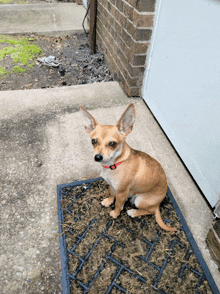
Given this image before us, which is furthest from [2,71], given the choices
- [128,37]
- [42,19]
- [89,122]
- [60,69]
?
[89,122]

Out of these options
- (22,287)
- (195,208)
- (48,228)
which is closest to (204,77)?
(195,208)

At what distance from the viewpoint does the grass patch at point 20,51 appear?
617 centimetres

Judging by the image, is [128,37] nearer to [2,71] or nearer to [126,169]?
[126,169]

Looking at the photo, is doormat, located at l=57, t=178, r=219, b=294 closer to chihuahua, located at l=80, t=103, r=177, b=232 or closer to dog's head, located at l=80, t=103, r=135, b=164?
chihuahua, located at l=80, t=103, r=177, b=232

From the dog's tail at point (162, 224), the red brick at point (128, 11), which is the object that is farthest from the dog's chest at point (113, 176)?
the red brick at point (128, 11)

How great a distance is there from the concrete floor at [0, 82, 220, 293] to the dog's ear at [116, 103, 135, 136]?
43.2 inches

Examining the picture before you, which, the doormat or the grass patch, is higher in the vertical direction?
the grass patch

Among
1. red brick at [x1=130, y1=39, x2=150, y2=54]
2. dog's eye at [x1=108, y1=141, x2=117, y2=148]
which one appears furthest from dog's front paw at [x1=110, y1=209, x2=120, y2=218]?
red brick at [x1=130, y1=39, x2=150, y2=54]

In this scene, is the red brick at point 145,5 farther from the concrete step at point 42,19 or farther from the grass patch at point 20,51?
the concrete step at point 42,19

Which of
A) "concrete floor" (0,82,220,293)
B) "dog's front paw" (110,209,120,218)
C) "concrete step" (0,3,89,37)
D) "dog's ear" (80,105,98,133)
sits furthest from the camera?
"concrete step" (0,3,89,37)

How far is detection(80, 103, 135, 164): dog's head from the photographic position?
1930 millimetres

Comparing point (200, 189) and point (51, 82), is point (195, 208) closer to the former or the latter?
point (200, 189)

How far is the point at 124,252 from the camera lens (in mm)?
2203

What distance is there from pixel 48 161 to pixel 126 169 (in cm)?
145
